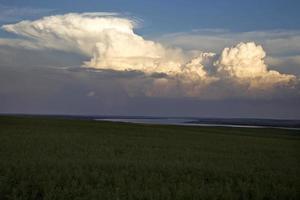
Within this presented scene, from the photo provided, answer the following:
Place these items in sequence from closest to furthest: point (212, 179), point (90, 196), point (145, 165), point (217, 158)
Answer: point (90, 196), point (212, 179), point (145, 165), point (217, 158)

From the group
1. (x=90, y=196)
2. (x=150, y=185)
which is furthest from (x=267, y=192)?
(x=90, y=196)

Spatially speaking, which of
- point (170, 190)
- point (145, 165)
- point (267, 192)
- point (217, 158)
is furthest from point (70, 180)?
point (217, 158)

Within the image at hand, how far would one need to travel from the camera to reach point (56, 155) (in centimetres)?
2541

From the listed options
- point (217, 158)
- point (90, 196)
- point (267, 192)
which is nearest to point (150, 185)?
point (90, 196)

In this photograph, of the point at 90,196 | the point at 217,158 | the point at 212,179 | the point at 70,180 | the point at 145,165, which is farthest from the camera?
the point at 217,158

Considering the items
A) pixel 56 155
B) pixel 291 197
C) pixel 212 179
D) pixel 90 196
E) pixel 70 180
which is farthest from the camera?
pixel 56 155

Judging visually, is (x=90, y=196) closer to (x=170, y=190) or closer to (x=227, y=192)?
(x=170, y=190)

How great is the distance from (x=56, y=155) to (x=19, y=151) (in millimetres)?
2887

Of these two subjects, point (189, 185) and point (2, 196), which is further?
point (189, 185)

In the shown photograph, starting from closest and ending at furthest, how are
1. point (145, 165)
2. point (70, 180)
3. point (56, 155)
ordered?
point (70, 180), point (145, 165), point (56, 155)

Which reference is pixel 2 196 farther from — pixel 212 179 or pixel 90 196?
pixel 212 179

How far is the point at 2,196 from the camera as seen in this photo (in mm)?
14711

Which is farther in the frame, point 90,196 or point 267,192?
point 267,192

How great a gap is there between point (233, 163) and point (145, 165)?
659 cm
